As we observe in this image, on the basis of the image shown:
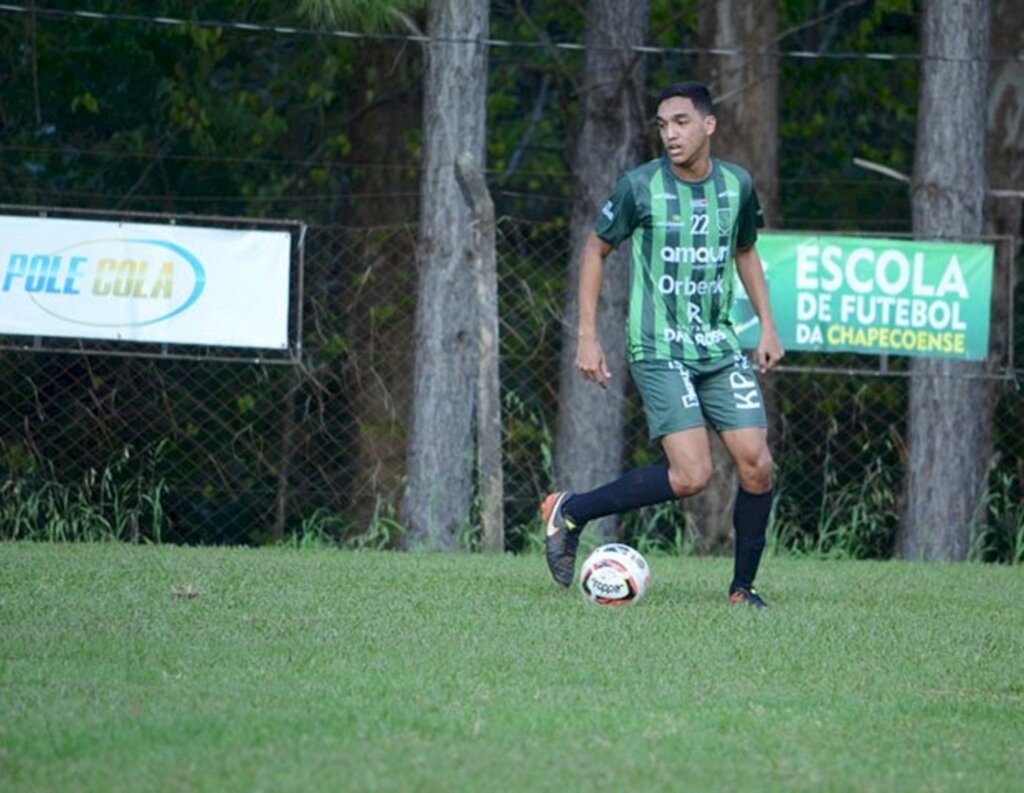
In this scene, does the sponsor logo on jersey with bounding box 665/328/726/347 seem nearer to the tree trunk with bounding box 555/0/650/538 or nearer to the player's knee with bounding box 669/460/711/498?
the player's knee with bounding box 669/460/711/498

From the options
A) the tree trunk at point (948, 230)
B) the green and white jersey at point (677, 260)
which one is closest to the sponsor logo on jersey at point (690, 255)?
the green and white jersey at point (677, 260)

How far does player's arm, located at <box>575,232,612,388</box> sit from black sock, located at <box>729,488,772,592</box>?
673 millimetres

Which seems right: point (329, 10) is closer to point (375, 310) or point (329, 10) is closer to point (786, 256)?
point (375, 310)

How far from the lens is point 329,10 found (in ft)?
37.3

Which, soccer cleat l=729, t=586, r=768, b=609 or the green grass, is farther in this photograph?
soccer cleat l=729, t=586, r=768, b=609

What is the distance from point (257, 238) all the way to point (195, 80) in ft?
19.0

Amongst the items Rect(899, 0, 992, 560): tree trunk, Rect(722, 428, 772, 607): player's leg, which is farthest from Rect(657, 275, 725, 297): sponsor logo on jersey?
Rect(899, 0, 992, 560): tree trunk

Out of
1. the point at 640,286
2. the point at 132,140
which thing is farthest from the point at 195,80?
the point at 640,286

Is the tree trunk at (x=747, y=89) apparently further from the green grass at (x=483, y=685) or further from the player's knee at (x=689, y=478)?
the player's knee at (x=689, y=478)

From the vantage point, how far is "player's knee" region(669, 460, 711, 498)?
24.3ft

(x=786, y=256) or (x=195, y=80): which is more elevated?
(x=195, y=80)

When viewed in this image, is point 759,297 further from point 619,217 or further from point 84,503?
point 84,503

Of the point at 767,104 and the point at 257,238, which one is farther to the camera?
the point at 767,104

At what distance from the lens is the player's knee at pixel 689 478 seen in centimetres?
741
